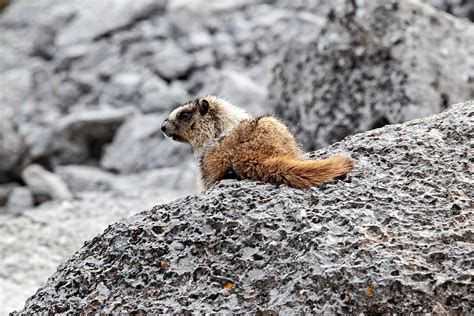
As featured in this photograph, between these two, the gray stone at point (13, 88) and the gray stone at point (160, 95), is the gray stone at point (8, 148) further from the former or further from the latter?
the gray stone at point (160, 95)

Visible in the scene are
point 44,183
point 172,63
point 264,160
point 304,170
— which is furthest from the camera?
point 172,63

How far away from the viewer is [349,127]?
512 inches

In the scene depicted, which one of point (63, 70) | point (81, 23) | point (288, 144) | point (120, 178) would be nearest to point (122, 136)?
point (120, 178)

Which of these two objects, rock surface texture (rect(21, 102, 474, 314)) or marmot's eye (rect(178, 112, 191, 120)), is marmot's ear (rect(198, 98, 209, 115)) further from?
rock surface texture (rect(21, 102, 474, 314))

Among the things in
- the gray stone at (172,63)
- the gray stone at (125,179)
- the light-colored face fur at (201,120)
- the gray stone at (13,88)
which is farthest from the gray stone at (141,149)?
the light-colored face fur at (201,120)

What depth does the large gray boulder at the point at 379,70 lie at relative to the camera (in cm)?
1265

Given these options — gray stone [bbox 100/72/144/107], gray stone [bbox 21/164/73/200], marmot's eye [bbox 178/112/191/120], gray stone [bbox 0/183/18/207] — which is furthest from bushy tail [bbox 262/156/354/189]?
gray stone [bbox 100/72/144/107]

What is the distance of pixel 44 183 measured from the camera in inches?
764

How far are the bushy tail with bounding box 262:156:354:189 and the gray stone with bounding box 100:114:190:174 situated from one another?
46.5 feet

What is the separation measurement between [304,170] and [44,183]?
14.6m

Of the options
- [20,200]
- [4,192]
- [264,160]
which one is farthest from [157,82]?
[264,160]

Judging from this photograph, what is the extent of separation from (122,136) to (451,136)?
16.3m

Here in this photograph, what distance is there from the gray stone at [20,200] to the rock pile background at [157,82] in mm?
40

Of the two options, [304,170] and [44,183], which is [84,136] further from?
[304,170]
